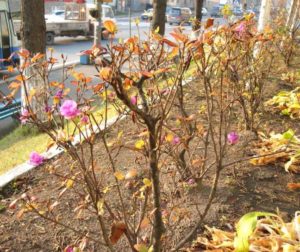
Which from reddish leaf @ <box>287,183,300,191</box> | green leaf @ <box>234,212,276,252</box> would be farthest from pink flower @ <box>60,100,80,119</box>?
reddish leaf @ <box>287,183,300,191</box>

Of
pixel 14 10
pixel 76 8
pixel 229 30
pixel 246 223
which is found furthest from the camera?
pixel 76 8

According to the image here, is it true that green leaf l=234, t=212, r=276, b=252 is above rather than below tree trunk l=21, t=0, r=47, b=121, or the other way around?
below

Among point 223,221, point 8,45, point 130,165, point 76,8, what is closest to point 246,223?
point 223,221

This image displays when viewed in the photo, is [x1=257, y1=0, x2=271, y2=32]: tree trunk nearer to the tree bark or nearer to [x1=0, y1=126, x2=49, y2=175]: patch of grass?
the tree bark

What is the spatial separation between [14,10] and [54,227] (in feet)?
57.7

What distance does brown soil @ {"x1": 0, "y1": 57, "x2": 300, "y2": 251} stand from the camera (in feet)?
9.29

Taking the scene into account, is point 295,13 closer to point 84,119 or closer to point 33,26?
point 33,26

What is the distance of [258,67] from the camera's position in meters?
5.12

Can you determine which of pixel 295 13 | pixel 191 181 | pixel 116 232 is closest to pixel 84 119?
pixel 116 232

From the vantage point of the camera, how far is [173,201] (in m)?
2.87

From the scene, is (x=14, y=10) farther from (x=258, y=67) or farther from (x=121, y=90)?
(x=121, y=90)

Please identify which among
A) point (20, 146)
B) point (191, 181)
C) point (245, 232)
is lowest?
point (20, 146)

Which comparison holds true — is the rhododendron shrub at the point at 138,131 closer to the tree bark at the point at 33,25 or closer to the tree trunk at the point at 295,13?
the tree bark at the point at 33,25

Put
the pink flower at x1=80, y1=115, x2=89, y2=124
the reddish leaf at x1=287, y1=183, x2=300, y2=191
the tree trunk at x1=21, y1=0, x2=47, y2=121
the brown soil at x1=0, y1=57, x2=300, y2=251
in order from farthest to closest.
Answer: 1. the tree trunk at x1=21, y1=0, x2=47, y2=121
2. the reddish leaf at x1=287, y1=183, x2=300, y2=191
3. the brown soil at x1=0, y1=57, x2=300, y2=251
4. the pink flower at x1=80, y1=115, x2=89, y2=124
